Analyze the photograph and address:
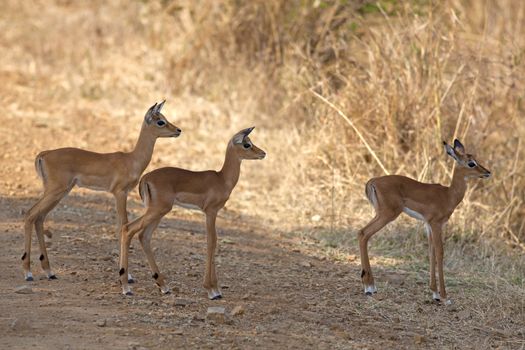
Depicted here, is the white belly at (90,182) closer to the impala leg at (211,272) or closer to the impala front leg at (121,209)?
the impala front leg at (121,209)

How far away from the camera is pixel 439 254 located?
813 cm

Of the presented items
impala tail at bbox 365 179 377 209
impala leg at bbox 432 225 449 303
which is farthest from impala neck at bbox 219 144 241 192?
impala leg at bbox 432 225 449 303

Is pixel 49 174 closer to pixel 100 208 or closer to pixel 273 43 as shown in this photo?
pixel 100 208

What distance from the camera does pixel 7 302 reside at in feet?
22.9

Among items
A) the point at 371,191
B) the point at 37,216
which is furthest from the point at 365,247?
the point at 37,216

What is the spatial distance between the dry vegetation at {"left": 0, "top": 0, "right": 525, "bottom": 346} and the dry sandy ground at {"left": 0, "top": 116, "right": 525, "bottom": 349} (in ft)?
1.85

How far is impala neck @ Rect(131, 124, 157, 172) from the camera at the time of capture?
802 centimetres

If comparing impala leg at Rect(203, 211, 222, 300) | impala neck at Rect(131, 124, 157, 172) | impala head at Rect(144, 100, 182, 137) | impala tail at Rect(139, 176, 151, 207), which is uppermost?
impala head at Rect(144, 100, 182, 137)

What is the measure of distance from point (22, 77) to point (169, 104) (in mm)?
2620

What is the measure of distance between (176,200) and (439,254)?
223 centimetres

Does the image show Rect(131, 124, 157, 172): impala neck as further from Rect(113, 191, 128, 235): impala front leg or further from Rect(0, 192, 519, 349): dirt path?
Rect(0, 192, 519, 349): dirt path

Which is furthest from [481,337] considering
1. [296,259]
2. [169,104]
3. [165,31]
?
[165,31]

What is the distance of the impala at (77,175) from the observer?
770cm

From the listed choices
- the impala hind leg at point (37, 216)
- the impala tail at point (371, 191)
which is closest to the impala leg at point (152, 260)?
the impala hind leg at point (37, 216)
